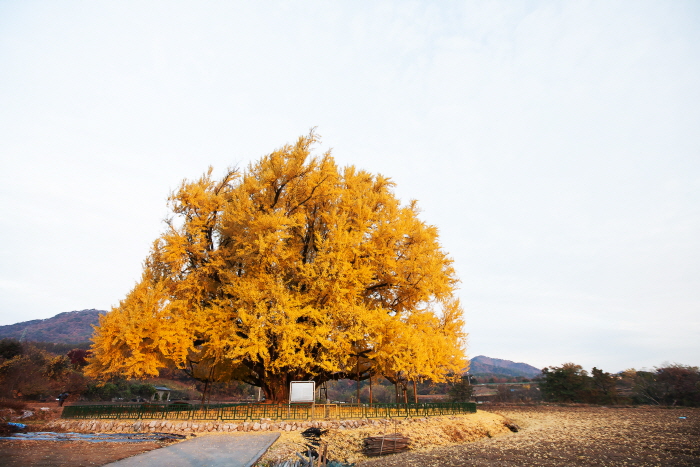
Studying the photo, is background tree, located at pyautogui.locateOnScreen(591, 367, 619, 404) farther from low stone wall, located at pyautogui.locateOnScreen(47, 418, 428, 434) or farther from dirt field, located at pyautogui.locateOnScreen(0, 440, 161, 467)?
dirt field, located at pyautogui.locateOnScreen(0, 440, 161, 467)

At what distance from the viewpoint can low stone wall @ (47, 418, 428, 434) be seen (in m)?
13.4

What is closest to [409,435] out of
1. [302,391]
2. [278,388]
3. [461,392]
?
[302,391]

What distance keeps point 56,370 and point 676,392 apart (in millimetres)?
55087

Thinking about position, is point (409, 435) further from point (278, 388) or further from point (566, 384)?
point (566, 384)

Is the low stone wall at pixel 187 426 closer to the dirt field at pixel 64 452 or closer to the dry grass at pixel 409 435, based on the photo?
the dry grass at pixel 409 435

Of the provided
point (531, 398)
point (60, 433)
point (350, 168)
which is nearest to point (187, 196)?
point (350, 168)

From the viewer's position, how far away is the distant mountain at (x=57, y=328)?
98812mm

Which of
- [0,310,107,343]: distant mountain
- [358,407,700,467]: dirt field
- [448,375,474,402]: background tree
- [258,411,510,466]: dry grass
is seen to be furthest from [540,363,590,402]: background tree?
[0,310,107,343]: distant mountain

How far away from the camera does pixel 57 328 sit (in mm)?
108625

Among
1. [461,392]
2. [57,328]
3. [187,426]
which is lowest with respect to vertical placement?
[461,392]

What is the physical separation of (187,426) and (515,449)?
40.1ft

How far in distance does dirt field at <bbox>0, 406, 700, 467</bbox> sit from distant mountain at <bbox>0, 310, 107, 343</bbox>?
107 meters

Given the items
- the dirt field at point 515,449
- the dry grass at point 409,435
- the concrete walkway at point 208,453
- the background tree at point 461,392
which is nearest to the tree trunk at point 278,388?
the dry grass at point 409,435

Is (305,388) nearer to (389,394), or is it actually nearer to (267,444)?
(267,444)
